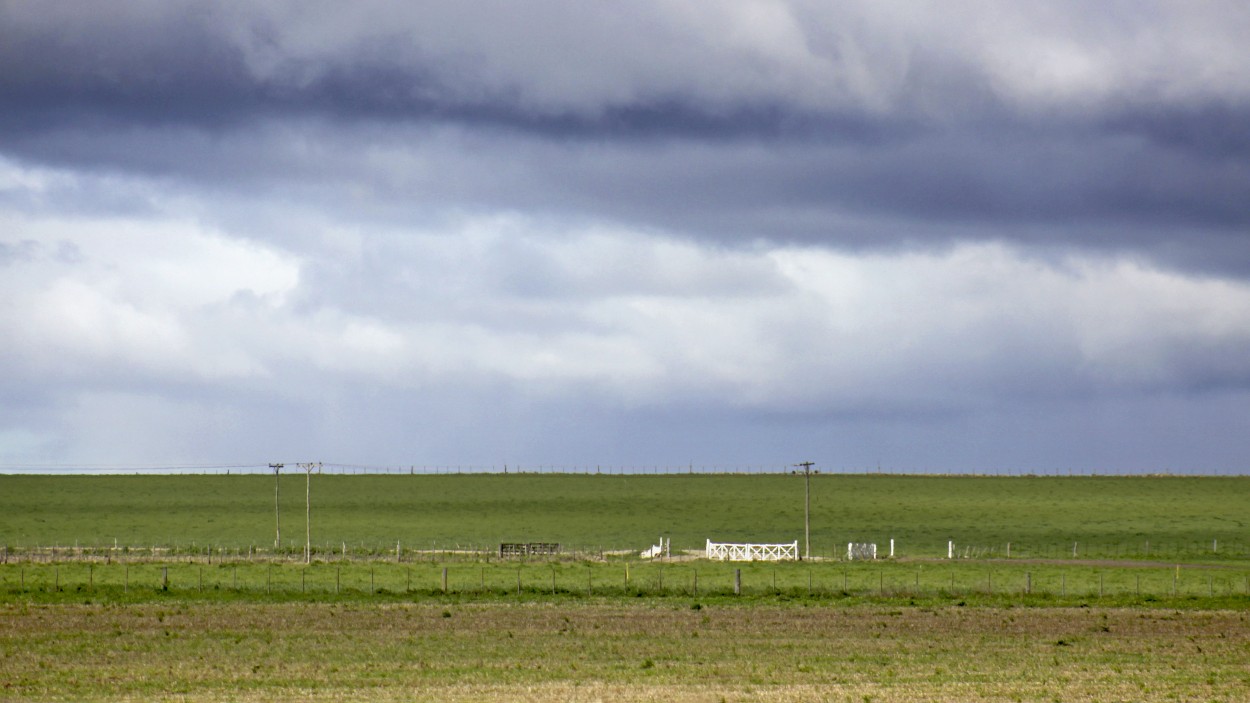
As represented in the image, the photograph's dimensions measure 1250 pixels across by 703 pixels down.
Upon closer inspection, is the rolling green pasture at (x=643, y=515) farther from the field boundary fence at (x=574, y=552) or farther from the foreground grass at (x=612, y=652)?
the foreground grass at (x=612, y=652)

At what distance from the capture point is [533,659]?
4078 centimetres

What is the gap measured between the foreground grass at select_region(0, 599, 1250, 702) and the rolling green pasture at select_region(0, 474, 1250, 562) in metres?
49.6

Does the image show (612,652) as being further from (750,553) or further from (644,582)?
(750,553)

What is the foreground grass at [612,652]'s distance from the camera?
1369 inches

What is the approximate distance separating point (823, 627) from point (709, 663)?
10757 millimetres

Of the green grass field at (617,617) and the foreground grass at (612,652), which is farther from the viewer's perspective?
the green grass field at (617,617)

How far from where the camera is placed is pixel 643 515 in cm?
14588

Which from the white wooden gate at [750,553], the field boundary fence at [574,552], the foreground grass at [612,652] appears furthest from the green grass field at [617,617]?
the white wooden gate at [750,553]

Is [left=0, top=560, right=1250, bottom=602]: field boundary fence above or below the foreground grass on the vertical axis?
below

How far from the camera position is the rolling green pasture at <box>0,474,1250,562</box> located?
385 feet

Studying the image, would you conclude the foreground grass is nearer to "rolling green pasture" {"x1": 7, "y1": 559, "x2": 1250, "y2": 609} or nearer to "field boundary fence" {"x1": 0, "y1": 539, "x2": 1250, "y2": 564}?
"rolling green pasture" {"x1": 7, "y1": 559, "x2": 1250, "y2": 609}

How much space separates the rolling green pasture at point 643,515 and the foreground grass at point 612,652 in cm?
4957

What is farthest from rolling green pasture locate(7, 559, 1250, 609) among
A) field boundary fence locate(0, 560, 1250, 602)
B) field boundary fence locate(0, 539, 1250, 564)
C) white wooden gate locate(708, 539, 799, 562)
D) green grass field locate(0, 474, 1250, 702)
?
white wooden gate locate(708, 539, 799, 562)

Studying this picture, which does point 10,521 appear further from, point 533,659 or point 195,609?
point 533,659
